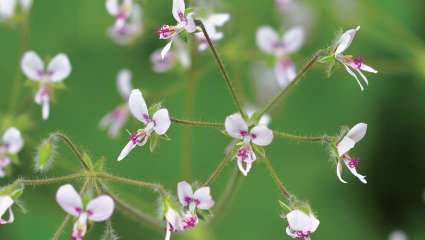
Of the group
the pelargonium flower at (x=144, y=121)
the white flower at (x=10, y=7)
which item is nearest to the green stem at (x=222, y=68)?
the pelargonium flower at (x=144, y=121)

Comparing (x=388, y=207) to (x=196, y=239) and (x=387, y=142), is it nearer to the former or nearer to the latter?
(x=387, y=142)

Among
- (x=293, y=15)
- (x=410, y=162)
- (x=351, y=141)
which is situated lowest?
(x=351, y=141)

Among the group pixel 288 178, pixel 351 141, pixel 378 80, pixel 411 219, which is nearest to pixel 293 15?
pixel 378 80

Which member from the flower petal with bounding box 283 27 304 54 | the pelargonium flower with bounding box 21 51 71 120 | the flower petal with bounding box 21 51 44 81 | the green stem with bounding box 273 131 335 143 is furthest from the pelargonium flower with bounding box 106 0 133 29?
the green stem with bounding box 273 131 335 143

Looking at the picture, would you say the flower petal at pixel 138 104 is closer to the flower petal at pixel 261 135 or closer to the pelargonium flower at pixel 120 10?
the flower petal at pixel 261 135

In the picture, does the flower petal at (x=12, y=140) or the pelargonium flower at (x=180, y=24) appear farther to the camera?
the flower petal at (x=12, y=140)

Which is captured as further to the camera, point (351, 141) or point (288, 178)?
point (288, 178)
